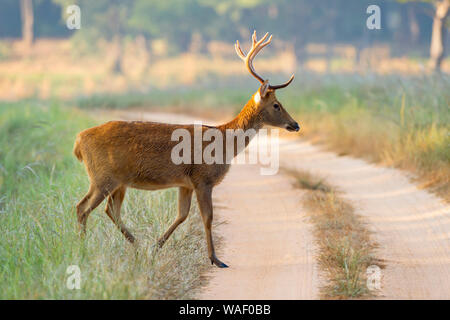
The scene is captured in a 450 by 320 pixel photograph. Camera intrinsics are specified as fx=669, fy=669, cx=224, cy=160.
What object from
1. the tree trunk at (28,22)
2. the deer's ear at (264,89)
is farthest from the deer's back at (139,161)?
the tree trunk at (28,22)

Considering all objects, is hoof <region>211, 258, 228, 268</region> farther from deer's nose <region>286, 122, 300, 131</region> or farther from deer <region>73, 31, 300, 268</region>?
deer's nose <region>286, 122, 300, 131</region>

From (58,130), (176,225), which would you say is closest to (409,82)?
(58,130)

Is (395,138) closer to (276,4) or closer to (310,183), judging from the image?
(310,183)

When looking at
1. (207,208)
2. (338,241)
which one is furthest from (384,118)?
(207,208)

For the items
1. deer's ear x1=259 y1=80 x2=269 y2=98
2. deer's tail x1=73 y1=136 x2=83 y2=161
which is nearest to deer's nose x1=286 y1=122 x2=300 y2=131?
deer's ear x1=259 y1=80 x2=269 y2=98

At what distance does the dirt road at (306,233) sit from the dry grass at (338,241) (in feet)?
0.44

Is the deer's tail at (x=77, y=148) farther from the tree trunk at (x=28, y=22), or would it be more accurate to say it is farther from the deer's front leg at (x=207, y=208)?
the tree trunk at (x=28, y=22)

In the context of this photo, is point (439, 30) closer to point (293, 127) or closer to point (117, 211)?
point (293, 127)

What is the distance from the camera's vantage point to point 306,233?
769 centimetres

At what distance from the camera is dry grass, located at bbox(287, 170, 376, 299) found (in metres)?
5.77

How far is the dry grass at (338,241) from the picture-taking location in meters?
5.77

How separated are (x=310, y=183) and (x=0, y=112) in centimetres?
931

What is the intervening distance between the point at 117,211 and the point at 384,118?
783 centimetres
